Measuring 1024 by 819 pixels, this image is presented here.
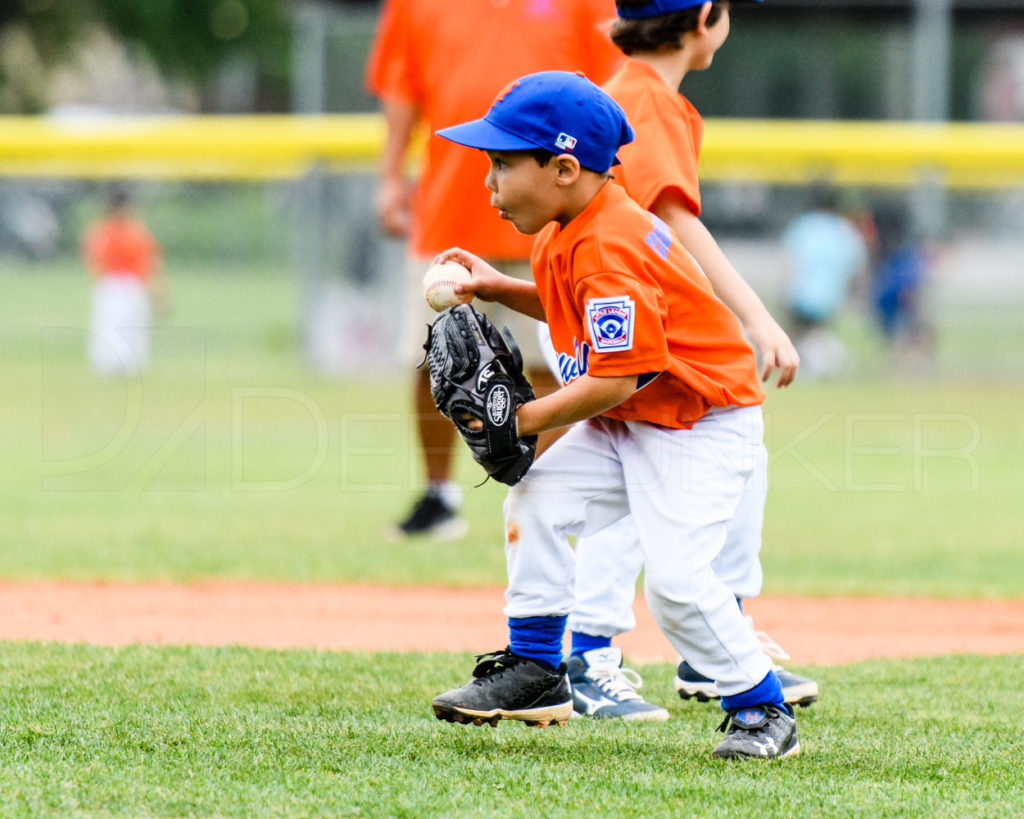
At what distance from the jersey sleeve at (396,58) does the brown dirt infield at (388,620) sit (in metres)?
2.17

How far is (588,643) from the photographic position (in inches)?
144

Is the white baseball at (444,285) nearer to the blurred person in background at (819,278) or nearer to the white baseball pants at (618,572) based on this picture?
the white baseball pants at (618,572)

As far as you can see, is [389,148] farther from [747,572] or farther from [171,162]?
[171,162]

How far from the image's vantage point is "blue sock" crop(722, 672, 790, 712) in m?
3.05

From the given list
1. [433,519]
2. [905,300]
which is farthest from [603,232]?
[905,300]

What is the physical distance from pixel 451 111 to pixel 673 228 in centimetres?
241

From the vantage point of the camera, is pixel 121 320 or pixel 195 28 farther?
pixel 195 28

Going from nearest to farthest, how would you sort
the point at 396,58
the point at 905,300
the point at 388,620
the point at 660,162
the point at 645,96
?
1. the point at 660,162
2. the point at 645,96
3. the point at 388,620
4. the point at 396,58
5. the point at 905,300

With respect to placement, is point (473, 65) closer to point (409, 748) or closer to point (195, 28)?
point (409, 748)

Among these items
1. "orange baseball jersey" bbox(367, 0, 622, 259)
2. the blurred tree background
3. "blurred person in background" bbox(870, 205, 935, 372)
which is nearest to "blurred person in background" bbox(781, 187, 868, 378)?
"blurred person in background" bbox(870, 205, 935, 372)

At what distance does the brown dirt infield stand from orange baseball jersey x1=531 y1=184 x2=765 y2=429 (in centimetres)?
134

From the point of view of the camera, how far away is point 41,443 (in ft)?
31.4

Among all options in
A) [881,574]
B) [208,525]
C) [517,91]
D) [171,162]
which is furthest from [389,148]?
[171,162]

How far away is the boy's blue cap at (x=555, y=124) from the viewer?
2.94m
